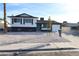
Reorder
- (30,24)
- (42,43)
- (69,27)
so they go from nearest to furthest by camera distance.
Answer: (69,27) < (30,24) < (42,43)


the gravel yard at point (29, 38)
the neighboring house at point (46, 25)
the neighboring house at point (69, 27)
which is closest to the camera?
the neighboring house at point (69, 27)

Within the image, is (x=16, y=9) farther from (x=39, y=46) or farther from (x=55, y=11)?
(x=39, y=46)

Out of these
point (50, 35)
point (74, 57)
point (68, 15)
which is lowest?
point (74, 57)

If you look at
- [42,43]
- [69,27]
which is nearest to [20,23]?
[42,43]

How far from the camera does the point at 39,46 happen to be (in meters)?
3.88

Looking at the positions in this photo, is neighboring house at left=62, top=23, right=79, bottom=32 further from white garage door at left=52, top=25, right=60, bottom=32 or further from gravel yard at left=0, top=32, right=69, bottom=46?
gravel yard at left=0, top=32, right=69, bottom=46

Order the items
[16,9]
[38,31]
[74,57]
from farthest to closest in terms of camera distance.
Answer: [38,31], [16,9], [74,57]

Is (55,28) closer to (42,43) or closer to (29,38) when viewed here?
(42,43)

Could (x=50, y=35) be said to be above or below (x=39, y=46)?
above

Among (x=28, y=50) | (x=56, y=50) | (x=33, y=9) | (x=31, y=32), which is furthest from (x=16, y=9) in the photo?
(x=56, y=50)

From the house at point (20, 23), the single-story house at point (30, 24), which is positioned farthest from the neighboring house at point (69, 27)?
the house at point (20, 23)

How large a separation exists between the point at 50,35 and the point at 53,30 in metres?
0.28

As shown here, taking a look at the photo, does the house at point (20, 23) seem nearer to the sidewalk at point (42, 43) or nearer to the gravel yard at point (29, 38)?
the gravel yard at point (29, 38)

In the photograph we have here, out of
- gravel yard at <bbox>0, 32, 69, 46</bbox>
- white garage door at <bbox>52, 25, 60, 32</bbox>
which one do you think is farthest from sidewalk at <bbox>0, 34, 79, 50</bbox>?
white garage door at <bbox>52, 25, 60, 32</bbox>
